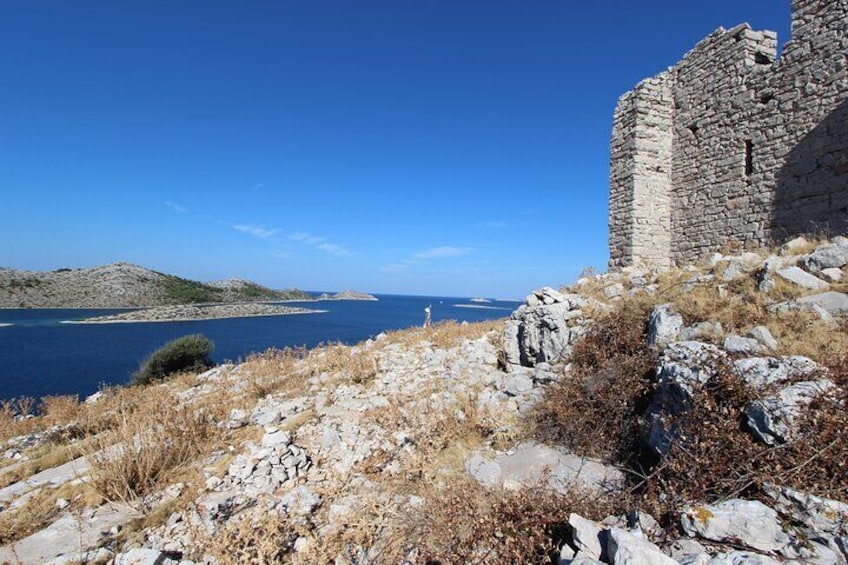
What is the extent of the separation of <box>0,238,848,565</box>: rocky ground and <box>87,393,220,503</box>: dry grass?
0.11ft

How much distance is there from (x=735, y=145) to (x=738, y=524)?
1107 centimetres

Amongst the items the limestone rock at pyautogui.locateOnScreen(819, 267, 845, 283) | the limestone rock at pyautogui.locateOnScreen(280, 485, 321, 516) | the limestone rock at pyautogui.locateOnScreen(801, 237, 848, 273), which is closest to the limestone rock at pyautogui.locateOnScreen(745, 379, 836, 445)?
the limestone rock at pyautogui.locateOnScreen(819, 267, 845, 283)

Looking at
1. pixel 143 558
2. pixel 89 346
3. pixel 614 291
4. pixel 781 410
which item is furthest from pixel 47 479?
pixel 89 346

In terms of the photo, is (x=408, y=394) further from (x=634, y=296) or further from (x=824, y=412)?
(x=824, y=412)

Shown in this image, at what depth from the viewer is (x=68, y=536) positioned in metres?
3.88

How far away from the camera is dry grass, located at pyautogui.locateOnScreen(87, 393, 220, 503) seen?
4617 mm

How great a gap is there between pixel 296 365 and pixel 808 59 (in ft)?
47.9

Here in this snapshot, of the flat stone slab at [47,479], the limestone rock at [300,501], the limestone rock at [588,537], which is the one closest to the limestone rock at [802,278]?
the limestone rock at [588,537]

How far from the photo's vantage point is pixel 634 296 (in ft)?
25.4

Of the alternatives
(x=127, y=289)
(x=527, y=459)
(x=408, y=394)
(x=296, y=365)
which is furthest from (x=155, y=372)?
(x=127, y=289)

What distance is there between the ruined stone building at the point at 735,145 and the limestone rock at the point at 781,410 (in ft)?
23.6

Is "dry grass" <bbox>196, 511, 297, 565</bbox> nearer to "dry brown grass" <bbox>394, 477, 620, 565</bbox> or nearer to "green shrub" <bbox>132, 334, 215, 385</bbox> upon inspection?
"dry brown grass" <bbox>394, 477, 620, 565</bbox>

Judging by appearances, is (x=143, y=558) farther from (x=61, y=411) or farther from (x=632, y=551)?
(x=61, y=411)

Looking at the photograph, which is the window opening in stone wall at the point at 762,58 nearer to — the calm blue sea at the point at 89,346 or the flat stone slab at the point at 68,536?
the calm blue sea at the point at 89,346
